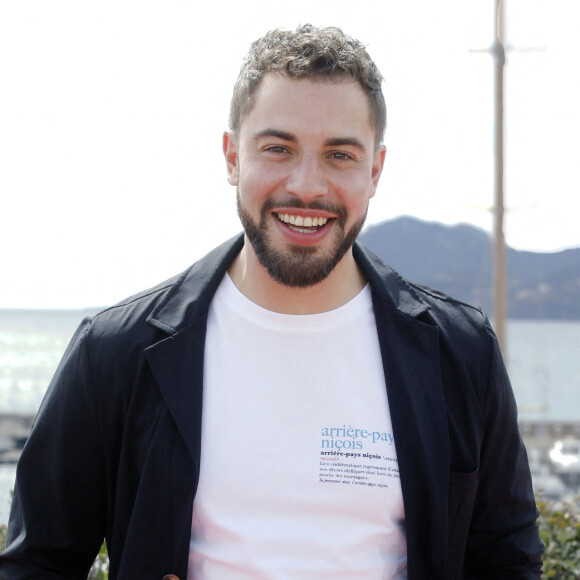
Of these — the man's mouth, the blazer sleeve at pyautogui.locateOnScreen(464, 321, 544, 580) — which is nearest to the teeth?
the man's mouth

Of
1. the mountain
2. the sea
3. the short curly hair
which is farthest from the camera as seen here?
the mountain

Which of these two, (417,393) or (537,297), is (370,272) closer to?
(417,393)

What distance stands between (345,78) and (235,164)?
0.45 metres

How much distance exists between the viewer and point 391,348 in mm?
2703

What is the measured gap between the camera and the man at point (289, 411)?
2.47 meters

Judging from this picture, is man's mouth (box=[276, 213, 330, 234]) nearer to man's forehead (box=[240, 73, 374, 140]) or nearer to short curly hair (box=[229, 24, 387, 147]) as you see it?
A: man's forehead (box=[240, 73, 374, 140])

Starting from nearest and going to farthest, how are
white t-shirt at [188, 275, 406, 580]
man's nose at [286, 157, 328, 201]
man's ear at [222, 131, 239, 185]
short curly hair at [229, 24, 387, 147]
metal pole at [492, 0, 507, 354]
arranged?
white t-shirt at [188, 275, 406, 580] → man's nose at [286, 157, 328, 201] → short curly hair at [229, 24, 387, 147] → man's ear at [222, 131, 239, 185] → metal pole at [492, 0, 507, 354]

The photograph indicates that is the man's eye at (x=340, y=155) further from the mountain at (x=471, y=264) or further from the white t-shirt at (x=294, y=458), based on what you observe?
the mountain at (x=471, y=264)

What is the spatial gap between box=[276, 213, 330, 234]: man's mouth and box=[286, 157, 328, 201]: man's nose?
67 mm

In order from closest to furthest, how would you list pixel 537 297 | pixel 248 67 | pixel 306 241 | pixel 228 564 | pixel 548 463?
1. pixel 228 564
2. pixel 306 241
3. pixel 248 67
4. pixel 548 463
5. pixel 537 297

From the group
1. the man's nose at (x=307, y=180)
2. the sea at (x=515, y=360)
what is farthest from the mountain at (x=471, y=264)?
the man's nose at (x=307, y=180)

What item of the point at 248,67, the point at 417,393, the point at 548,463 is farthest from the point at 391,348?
the point at 548,463

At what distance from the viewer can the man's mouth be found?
261 cm

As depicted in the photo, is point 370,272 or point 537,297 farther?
point 537,297
